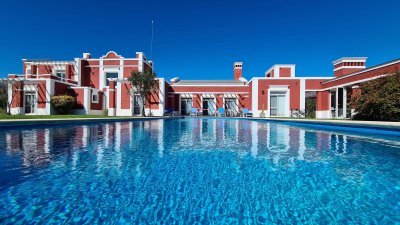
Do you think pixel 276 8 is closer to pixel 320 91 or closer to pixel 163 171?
pixel 320 91

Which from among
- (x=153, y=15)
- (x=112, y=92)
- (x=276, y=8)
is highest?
(x=153, y=15)

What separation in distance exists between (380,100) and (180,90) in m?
19.1

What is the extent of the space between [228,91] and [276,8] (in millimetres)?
10153

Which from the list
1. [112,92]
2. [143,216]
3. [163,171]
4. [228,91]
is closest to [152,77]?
[112,92]

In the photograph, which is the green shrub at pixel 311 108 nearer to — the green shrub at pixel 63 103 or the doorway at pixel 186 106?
the doorway at pixel 186 106

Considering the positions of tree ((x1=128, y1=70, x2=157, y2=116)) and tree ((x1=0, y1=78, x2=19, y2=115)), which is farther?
tree ((x1=128, y1=70, x2=157, y2=116))

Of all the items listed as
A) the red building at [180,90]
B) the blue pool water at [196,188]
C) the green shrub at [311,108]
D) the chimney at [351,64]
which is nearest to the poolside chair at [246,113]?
the red building at [180,90]

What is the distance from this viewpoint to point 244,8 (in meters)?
19.5

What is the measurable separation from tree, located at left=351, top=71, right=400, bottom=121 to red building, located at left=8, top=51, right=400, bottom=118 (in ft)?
3.71

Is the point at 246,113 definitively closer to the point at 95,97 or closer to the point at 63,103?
the point at 95,97

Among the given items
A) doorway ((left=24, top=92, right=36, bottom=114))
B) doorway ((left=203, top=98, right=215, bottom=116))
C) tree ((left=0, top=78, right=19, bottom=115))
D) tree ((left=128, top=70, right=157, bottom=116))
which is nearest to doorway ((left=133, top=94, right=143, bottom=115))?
tree ((left=128, top=70, right=157, bottom=116))

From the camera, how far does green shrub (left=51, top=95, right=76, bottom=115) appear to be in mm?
19484

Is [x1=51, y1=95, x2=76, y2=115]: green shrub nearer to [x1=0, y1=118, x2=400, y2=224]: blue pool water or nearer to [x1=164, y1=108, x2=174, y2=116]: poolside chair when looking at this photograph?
[x1=164, y1=108, x2=174, y2=116]: poolside chair

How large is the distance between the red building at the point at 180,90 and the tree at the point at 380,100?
3.71 feet
